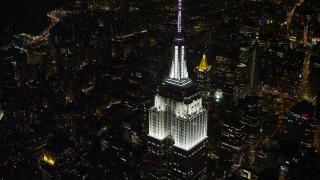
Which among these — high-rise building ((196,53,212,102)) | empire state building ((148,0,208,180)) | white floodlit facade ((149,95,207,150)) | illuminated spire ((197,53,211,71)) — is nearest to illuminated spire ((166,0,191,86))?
empire state building ((148,0,208,180))

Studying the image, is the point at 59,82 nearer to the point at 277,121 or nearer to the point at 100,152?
the point at 100,152

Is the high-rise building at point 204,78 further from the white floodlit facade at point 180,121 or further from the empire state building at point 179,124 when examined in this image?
the white floodlit facade at point 180,121

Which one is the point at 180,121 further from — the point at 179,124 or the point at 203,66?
the point at 203,66

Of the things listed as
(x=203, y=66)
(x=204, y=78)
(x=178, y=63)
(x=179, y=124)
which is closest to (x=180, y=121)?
(x=179, y=124)

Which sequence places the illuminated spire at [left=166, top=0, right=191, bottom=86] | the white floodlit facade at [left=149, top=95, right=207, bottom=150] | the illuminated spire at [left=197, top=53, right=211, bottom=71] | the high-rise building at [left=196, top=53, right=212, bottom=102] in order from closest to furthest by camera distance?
1. the illuminated spire at [left=166, top=0, right=191, bottom=86]
2. the white floodlit facade at [left=149, top=95, right=207, bottom=150]
3. the high-rise building at [left=196, top=53, right=212, bottom=102]
4. the illuminated spire at [left=197, top=53, right=211, bottom=71]

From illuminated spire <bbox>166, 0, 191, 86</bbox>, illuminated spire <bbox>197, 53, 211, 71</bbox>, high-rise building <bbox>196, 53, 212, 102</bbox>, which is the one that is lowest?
high-rise building <bbox>196, 53, 212, 102</bbox>

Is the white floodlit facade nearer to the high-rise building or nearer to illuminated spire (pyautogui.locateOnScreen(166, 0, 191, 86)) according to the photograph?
illuminated spire (pyautogui.locateOnScreen(166, 0, 191, 86))

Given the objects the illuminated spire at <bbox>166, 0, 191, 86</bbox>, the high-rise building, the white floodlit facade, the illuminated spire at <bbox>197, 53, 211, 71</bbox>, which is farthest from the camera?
the illuminated spire at <bbox>197, 53, 211, 71</bbox>

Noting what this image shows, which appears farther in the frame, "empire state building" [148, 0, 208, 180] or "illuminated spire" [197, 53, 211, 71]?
"illuminated spire" [197, 53, 211, 71]

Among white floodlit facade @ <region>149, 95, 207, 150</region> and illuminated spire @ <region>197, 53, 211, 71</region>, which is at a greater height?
white floodlit facade @ <region>149, 95, 207, 150</region>
